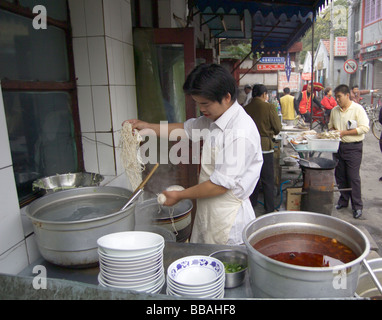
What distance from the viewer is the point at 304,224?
182cm

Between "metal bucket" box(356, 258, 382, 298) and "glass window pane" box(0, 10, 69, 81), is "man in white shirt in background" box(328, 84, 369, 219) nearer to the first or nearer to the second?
"metal bucket" box(356, 258, 382, 298)

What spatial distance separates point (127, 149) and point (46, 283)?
140cm

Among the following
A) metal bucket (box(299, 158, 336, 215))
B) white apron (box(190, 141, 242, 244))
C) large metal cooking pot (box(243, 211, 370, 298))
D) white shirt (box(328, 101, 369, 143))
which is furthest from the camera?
white shirt (box(328, 101, 369, 143))

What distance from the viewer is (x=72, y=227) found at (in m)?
1.73

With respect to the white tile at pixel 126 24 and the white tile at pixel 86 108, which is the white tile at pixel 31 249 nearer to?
the white tile at pixel 86 108

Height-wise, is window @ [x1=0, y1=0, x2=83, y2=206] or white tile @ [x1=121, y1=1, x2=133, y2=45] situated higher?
white tile @ [x1=121, y1=1, x2=133, y2=45]

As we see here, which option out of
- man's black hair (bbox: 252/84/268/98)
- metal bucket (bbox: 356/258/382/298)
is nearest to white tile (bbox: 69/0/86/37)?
metal bucket (bbox: 356/258/382/298)

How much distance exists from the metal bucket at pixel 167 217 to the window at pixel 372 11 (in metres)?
27.3

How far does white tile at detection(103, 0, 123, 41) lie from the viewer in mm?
2918

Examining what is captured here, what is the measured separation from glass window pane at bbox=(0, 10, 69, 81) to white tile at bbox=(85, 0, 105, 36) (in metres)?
0.25

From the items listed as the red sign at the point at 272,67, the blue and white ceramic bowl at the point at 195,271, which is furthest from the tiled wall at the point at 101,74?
the red sign at the point at 272,67

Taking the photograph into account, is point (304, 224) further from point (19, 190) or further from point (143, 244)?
point (19, 190)

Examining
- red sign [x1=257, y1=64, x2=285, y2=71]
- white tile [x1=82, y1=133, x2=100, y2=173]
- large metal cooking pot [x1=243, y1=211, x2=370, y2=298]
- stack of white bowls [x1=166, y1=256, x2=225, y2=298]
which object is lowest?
stack of white bowls [x1=166, y1=256, x2=225, y2=298]

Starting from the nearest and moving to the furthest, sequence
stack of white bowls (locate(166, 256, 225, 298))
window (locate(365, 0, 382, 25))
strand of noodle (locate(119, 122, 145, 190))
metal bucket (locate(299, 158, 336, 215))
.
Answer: stack of white bowls (locate(166, 256, 225, 298)), strand of noodle (locate(119, 122, 145, 190)), metal bucket (locate(299, 158, 336, 215)), window (locate(365, 0, 382, 25))
